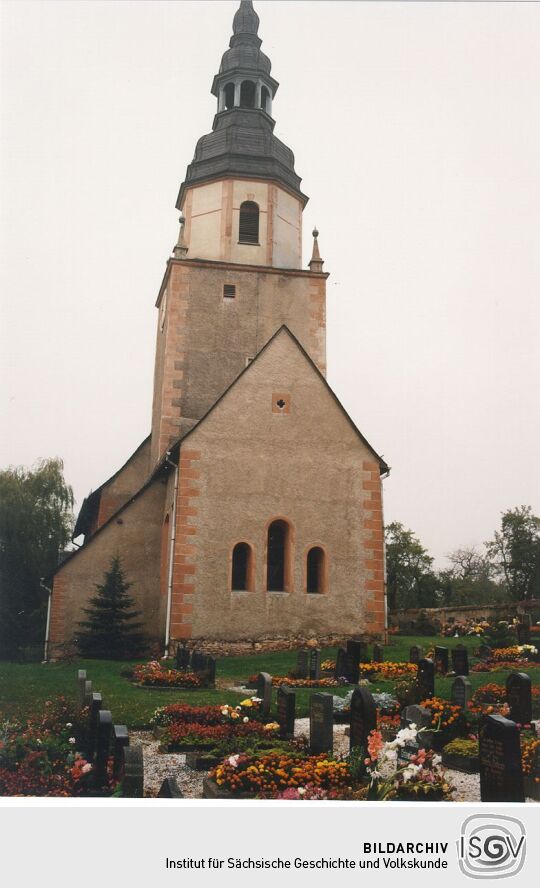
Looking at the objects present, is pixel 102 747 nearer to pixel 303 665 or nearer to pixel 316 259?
pixel 303 665

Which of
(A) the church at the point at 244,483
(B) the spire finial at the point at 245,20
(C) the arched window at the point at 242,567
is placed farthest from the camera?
(B) the spire finial at the point at 245,20

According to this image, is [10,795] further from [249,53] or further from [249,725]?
[249,53]

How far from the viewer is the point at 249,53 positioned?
30.5 metres

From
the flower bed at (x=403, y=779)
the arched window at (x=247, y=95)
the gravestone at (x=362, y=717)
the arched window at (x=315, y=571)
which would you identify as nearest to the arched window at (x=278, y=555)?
the arched window at (x=315, y=571)

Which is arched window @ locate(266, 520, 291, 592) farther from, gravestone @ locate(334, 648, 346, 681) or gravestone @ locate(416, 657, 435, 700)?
gravestone @ locate(416, 657, 435, 700)

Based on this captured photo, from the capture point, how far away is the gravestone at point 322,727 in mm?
9719

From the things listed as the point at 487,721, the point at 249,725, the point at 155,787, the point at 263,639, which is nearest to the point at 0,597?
the point at 263,639

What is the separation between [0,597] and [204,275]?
501 inches

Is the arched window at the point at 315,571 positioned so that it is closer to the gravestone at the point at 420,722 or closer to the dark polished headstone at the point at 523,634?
the dark polished headstone at the point at 523,634

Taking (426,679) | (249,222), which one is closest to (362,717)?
(426,679)

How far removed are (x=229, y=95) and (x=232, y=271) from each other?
8.19 m

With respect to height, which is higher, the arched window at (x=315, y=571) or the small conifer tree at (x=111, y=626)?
the arched window at (x=315, y=571)

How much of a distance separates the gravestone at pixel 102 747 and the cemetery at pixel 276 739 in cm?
1

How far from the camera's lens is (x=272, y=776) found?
8516 millimetres
